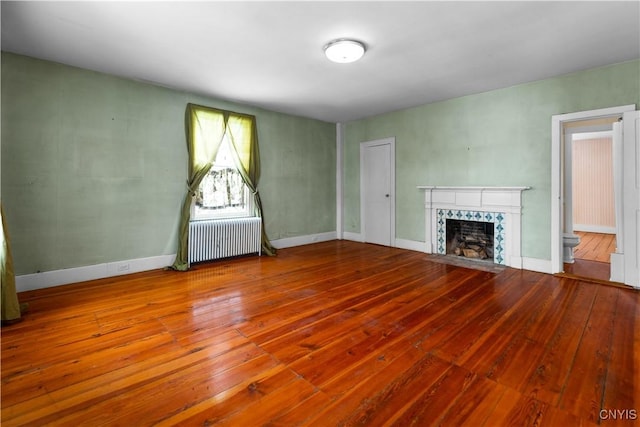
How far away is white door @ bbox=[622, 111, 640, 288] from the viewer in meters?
3.44

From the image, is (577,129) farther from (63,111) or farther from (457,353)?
(63,111)

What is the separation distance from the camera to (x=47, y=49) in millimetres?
3244

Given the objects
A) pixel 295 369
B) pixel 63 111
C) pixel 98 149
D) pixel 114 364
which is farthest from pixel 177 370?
pixel 63 111

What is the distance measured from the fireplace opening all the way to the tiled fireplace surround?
0.12 m

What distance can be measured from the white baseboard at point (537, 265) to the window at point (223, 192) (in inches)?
178

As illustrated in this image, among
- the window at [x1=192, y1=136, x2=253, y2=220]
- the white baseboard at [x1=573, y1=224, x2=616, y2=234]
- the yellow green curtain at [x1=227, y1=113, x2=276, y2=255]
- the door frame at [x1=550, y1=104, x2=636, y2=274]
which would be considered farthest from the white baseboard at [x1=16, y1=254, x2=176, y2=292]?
the white baseboard at [x1=573, y1=224, x2=616, y2=234]

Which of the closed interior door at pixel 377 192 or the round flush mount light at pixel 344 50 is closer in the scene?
the round flush mount light at pixel 344 50

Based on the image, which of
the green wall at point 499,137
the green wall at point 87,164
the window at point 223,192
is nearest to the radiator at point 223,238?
the window at point 223,192

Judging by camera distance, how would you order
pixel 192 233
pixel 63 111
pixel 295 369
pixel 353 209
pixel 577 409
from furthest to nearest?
pixel 353 209, pixel 192 233, pixel 63 111, pixel 295 369, pixel 577 409

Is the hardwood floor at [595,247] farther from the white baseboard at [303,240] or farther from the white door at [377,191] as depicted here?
the white baseboard at [303,240]

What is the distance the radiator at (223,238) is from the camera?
464cm

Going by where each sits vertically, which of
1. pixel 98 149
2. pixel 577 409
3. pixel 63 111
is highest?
pixel 63 111

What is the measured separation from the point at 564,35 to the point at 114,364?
4.85 m

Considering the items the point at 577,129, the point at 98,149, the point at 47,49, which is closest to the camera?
the point at 47,49
